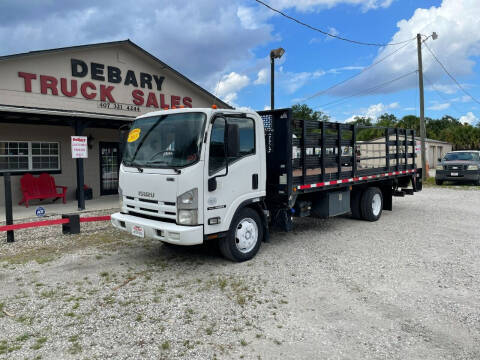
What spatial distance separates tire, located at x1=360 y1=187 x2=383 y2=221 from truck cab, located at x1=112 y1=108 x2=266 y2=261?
392 centimetres

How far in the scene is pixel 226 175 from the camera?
504 cm

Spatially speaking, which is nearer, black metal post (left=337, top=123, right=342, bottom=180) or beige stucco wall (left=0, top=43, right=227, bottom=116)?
black metal post (left=337, top=123, right=342, bottom=180)

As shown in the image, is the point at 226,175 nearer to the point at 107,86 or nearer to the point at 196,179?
the point at 196,179

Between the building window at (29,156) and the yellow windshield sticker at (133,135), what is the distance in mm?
8284

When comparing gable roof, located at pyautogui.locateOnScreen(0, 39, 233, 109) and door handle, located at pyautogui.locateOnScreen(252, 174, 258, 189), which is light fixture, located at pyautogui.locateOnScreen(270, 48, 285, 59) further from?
door handle, located at pyautogui.locateOnScreen(252, 174, 258, 189)

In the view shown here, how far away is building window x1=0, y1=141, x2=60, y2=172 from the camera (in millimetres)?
11625

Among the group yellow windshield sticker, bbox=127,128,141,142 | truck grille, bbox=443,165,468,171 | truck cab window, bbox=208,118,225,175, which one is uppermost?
yellow windshield sticker, bbox=127,128,141,142

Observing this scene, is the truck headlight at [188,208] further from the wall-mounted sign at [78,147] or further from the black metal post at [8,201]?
the wall-mounted sign at [78,147]

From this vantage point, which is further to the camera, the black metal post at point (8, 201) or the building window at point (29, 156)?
the building window at point (29, 156)

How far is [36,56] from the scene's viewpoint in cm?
1171

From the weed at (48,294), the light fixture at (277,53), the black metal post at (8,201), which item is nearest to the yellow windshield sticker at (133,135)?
the weed at (48,294)

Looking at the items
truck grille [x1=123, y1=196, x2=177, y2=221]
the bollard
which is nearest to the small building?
the bollard

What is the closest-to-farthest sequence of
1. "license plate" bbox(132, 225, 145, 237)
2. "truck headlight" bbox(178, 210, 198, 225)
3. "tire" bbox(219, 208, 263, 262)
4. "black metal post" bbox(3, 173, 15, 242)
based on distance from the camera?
"truck headlight" bbox(178, 210, 198, 225)
"license plate" bbox(132, 225, 145, 237)
"tire" bbox(219, 208, 263, 262)
"black metal post" bbox(3, 173, 15, 242)

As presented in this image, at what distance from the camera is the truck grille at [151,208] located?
4.79m
